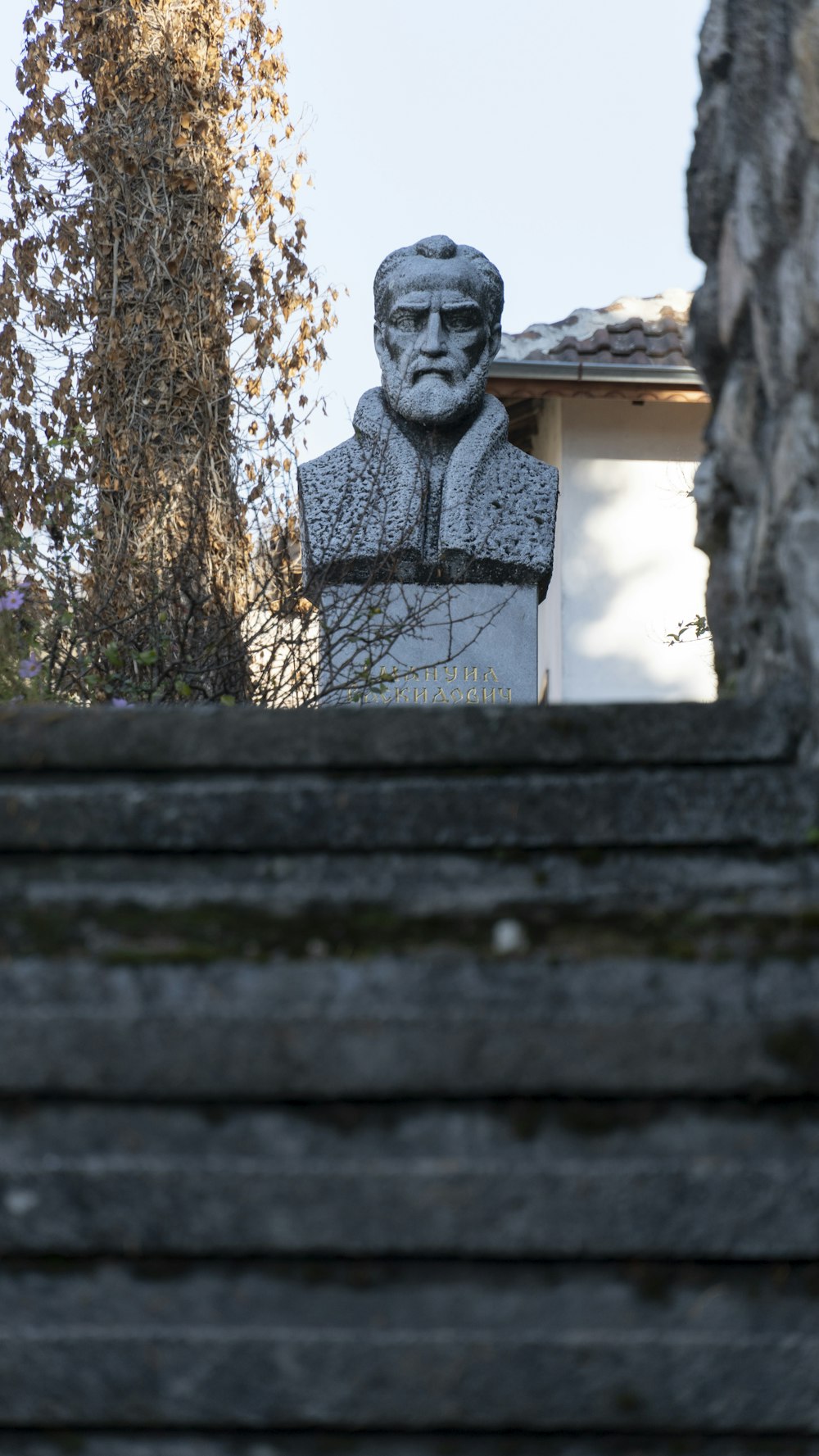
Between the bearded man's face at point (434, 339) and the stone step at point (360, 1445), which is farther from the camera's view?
the bearded man's face at point (434, 339)

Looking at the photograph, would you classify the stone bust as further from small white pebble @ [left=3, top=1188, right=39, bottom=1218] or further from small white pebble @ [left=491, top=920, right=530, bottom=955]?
small white pebble @ [left=3, top=1188, right=39, bottom=1218]

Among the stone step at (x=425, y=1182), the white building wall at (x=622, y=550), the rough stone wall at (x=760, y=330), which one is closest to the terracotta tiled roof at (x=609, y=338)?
the white building wall at (x=622, y=550)

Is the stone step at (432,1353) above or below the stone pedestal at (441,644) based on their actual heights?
above

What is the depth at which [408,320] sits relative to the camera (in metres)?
6.07

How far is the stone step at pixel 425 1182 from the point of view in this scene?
133 centimetres

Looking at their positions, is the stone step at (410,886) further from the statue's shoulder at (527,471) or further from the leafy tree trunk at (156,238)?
the leafy tree trunk at (156,238)

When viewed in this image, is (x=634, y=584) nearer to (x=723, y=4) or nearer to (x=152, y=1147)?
(x=723, y=4)

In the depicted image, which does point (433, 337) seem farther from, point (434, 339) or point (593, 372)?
point (593, 372)

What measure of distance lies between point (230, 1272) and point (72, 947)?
1.04 feet

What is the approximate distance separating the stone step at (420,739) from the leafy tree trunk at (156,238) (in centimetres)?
845

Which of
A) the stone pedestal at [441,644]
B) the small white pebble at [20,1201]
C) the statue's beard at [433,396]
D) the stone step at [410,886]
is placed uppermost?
the stone step at [410,886]

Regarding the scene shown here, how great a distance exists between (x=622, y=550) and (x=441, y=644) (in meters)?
7.02

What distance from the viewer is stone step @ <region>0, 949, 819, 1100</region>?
4.48 ft

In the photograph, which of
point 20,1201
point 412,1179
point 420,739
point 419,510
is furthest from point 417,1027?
point 419,510
